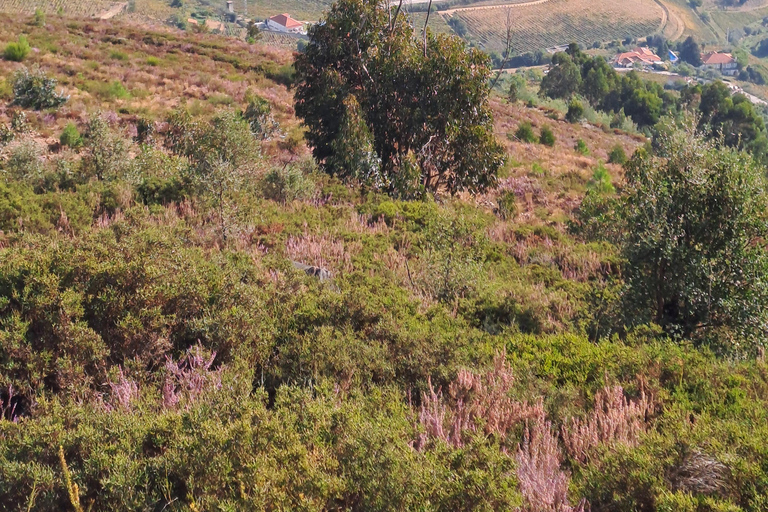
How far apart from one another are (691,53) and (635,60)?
3216 cm

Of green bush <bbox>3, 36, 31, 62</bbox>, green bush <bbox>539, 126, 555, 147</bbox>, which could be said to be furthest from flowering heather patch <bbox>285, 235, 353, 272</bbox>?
green bush <bbox>3, 36, 31, 62</bbox>

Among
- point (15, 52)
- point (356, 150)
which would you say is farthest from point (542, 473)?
point (15, 52)

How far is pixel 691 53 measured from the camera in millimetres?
141000

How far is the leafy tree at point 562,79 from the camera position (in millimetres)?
50656

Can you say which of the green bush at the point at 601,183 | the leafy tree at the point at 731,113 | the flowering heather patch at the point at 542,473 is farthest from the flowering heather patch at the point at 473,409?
the leafy tree at the point at 731,113

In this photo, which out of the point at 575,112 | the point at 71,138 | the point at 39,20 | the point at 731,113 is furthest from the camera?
the point at 731,113

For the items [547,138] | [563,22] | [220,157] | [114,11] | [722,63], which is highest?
[563,22]

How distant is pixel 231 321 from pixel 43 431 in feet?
5.36

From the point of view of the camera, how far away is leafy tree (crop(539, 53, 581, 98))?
166 ft

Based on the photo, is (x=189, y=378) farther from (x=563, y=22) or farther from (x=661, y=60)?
(x=563, y=22)

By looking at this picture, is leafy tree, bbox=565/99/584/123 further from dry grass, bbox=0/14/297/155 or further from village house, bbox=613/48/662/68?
village house, bbox=613/48/662/68

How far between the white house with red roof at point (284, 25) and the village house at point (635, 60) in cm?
7026

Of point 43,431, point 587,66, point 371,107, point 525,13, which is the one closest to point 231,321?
point 43,431

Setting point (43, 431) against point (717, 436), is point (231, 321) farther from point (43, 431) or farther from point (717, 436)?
point (717, 436)
